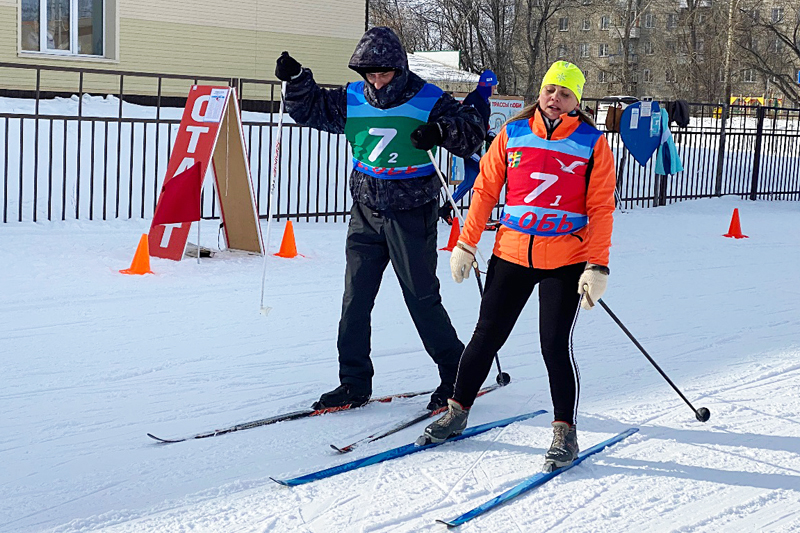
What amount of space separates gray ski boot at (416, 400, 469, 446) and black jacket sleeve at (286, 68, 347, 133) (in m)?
1.50

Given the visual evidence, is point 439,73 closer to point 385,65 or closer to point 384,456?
point 385,65

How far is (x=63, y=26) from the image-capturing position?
699 inches

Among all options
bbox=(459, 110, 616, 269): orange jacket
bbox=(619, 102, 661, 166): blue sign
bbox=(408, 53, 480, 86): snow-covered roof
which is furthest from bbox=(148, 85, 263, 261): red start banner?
bbox=(408, 53, 480, 86): snow-covered roof

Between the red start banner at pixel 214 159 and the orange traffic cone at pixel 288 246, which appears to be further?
the orange traffic cone at pixel 288 246

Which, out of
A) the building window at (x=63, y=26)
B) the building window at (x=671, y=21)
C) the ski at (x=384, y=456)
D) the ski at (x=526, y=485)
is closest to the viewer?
the ski at (x=526, y=485)

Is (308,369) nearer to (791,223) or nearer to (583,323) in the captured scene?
(583,323)

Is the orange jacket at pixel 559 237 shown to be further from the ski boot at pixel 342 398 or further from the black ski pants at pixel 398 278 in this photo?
the ski boot at pixel 342 398

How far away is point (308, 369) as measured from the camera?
567 cm

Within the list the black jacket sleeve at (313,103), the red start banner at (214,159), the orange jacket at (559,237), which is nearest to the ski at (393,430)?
the orange jacket at (559,237)

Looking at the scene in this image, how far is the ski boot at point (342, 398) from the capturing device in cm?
484

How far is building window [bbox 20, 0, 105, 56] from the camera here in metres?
17.3

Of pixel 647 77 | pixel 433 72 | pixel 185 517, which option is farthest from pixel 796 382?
pixel 647 77

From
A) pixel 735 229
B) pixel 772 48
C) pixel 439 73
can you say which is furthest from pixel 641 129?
pixel 772 48

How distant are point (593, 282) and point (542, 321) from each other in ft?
1.12
